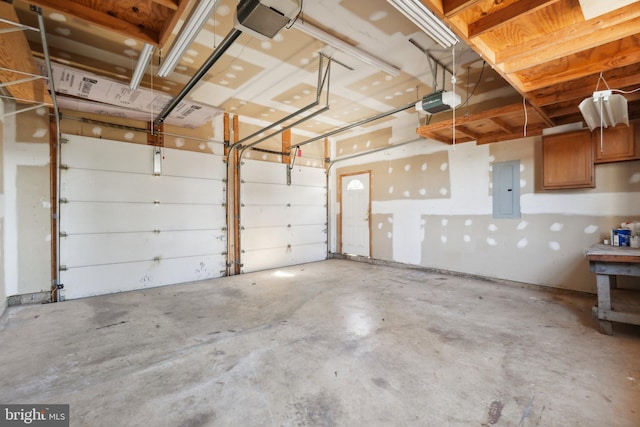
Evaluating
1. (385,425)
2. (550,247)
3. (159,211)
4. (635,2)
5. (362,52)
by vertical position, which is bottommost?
(385,425)

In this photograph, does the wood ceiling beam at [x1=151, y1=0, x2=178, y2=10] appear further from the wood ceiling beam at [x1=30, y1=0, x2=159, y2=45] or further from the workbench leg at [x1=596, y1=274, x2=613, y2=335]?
the workbench leg at [x1=596, y1=274, x2=613, y2=335]

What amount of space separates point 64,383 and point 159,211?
3.02m

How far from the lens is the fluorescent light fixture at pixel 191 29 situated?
202 centimetres

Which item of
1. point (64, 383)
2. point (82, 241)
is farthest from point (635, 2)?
point (82, 241)

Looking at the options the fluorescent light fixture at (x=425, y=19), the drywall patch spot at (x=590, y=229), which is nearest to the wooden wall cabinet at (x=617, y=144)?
the drywall patch spot at (x=590, y=229)

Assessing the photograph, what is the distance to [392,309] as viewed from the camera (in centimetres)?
334

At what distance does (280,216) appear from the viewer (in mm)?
6102

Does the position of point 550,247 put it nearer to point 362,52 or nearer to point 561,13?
point 561,13

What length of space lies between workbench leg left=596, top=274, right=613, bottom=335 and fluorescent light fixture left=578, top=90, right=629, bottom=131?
1.51m

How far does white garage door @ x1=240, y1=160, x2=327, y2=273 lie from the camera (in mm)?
5613

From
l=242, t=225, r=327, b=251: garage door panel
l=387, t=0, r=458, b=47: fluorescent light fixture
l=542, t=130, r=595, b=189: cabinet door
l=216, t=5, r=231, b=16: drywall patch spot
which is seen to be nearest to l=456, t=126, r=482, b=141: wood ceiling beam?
l=542, t=130, r=595, b=189: cabinet door

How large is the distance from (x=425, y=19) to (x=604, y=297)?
291 centimetres

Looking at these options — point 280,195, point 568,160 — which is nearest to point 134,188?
point 280,195

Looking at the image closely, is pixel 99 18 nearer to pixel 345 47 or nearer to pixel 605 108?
A: pixel 345 47
